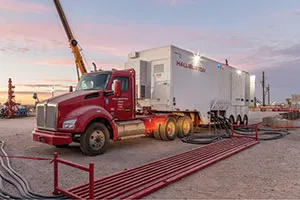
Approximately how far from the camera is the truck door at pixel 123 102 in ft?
28.9

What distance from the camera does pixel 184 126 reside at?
1195cm

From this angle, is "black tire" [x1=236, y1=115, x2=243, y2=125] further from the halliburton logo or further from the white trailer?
the halliburton logo

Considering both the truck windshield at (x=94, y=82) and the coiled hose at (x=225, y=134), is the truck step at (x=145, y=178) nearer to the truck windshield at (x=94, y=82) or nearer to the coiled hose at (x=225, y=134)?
the coiled hose at (x=225, y=134)

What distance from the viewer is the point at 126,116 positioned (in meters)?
9.41

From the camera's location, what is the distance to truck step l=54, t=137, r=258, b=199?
4395 millimetres

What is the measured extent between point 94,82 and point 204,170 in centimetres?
501

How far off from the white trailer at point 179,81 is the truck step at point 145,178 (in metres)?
3.85


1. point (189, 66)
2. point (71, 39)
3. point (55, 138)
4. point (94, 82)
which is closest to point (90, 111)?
point (55, 138)

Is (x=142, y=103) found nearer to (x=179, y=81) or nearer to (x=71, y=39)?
(x=179, y=81)

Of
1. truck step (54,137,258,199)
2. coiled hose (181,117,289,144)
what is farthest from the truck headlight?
coiled hose (181,117,289,144)

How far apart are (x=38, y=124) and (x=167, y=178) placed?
5103mm

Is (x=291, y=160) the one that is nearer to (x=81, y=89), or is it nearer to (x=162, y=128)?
(x=162, y=128)

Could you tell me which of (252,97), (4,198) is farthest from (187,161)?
(252,97)

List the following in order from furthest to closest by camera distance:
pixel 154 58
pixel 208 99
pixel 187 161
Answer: pixel 208 99
pixel 154 58
pixel 187 161
